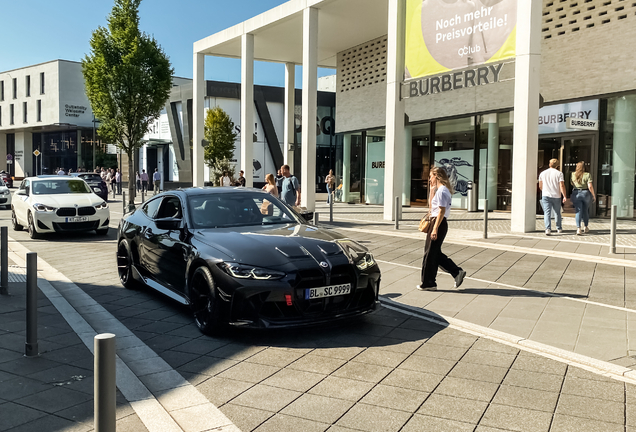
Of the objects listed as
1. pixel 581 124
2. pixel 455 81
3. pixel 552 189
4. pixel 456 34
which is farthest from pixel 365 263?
pixel 581 124

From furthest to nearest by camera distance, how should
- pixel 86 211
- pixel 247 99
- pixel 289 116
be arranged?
pixel 289 116 → pixel 247 99 → pixel 86 211

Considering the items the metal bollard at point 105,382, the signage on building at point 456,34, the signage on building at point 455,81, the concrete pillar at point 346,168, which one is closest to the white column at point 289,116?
the concrete pillar at point 346,168

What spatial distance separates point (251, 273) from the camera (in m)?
5.16

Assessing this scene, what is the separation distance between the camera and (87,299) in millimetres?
7203

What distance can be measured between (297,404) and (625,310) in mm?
4745

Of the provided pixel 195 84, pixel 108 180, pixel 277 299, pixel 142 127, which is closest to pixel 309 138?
pixel 142 127

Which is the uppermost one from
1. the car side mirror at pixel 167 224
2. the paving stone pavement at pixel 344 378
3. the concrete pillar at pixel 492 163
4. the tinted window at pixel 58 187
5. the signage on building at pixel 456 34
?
the signage on building at pixel 456 34

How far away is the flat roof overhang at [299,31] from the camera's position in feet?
72.7

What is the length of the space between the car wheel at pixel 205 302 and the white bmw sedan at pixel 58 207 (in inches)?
359

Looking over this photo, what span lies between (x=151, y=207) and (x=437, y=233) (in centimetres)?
378

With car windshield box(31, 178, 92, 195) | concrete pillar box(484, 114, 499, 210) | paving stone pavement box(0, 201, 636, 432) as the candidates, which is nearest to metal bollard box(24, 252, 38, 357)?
paving stone pavement box(0, 201, 636, 432)

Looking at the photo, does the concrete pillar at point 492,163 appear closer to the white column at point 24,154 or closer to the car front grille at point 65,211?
the car front grille at point 65,211

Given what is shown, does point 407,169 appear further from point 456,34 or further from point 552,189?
point 552,189

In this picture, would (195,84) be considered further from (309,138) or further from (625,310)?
(625,310)
